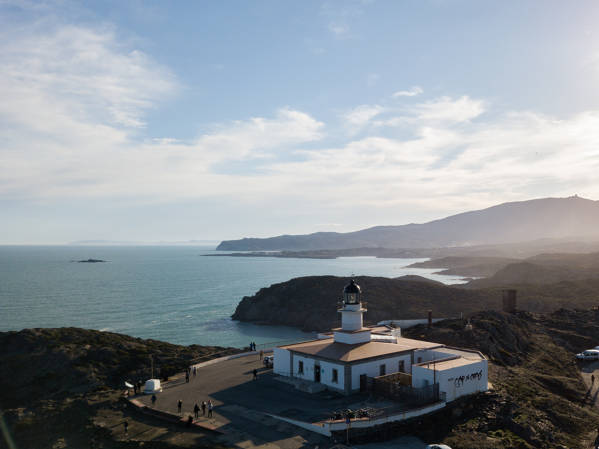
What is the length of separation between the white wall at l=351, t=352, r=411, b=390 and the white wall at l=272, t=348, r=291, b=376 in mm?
5929

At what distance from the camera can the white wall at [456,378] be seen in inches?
1126

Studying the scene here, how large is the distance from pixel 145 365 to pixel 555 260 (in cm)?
16185

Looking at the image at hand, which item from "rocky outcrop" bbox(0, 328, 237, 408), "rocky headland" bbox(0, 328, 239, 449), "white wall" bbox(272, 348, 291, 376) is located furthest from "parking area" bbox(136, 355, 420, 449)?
"rocky outcrop" bbox(0, 328, 237, 408)

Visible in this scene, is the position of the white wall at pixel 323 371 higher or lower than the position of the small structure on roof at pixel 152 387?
higher

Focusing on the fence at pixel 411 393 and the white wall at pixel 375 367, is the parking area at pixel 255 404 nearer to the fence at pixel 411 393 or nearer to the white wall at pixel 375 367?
the fence at pixel 411 393

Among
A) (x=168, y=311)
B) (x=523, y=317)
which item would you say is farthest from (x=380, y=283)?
(x=168, y=311)

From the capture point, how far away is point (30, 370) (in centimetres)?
4278

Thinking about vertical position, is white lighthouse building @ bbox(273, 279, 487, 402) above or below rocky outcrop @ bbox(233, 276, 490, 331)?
above

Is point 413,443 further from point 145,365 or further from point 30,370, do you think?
point 30,370

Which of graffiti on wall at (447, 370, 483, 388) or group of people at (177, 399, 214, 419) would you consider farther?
graffiti on wall at (447, 370, 483, 388)

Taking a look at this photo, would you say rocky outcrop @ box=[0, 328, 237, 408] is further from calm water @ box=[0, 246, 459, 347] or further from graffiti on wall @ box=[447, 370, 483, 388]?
calm water @ box=[0, 246, 459, 347]

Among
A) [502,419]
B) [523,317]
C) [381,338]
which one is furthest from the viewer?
[523,317]

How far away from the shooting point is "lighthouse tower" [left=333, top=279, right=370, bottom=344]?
34000 mm

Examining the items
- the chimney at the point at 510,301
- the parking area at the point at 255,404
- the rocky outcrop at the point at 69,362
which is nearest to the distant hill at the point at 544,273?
the chimney at the point at 510,301
